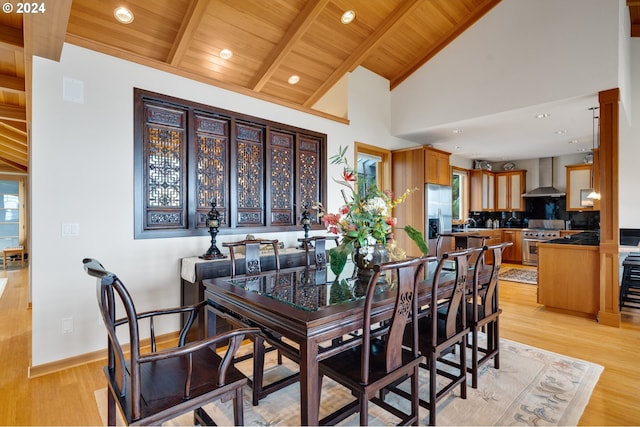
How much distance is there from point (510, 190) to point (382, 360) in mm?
7834

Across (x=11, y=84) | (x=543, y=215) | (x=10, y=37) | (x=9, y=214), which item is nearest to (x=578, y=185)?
(x=543, y=215)

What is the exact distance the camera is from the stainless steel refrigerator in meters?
5.39

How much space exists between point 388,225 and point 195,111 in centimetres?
246

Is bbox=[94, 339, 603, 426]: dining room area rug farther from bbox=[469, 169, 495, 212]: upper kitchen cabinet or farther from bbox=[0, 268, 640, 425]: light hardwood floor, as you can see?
bbox=[469, 169, 495, 212]: upper kitchen cabinet

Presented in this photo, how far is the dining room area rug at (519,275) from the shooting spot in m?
5.61

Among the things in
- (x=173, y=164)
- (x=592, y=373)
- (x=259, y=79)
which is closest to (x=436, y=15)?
(x=259, y=79)

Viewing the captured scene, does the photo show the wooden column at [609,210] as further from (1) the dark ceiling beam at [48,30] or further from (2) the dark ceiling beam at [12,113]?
(2) the dark ceiling beam at [12,113]

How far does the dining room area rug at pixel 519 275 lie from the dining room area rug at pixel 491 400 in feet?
10.9

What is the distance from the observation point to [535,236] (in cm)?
713

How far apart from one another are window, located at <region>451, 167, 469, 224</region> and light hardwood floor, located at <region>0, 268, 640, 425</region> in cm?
367

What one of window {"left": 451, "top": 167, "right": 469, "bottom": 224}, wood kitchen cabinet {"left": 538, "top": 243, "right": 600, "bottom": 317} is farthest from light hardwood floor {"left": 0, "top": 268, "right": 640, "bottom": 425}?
window {"left": 451, "top": 167, "right": 469, "bottom": 224}

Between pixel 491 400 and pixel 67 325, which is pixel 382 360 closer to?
pixel 491 400

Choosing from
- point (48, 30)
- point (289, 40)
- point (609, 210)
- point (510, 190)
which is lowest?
point (609, 210)

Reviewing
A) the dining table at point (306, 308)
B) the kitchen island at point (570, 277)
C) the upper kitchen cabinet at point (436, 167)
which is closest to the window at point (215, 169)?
the dining table at point (306, 308)
